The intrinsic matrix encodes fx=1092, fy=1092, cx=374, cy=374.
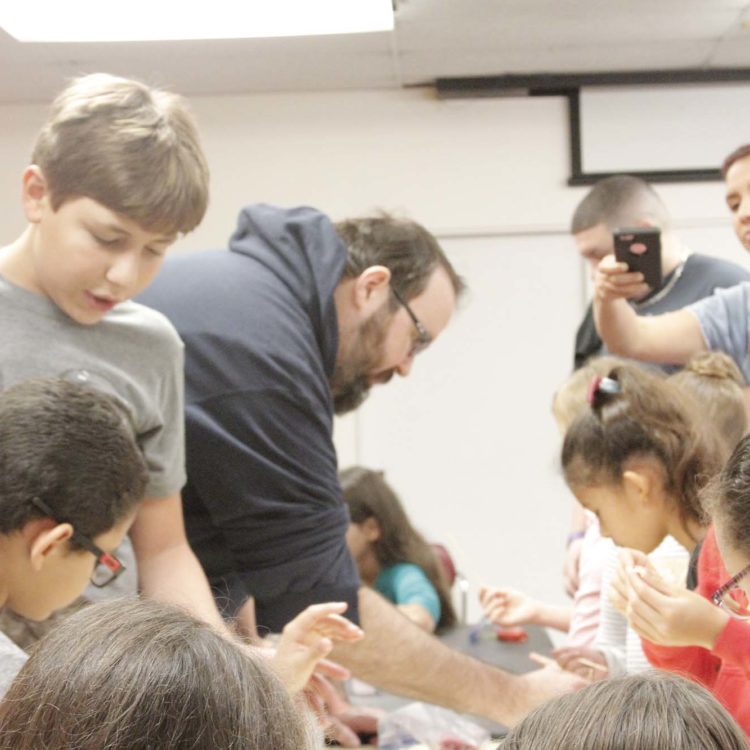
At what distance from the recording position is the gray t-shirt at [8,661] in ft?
3.53

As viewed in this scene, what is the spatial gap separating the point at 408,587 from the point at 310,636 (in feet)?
6.37

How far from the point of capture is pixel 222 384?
1736 mm

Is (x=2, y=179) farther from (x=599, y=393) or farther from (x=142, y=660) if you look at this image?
(x=142, y=660)

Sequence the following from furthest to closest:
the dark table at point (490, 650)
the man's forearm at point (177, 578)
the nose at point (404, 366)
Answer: the dark table at point (490, 650) → the nose at point (404, 366) → the man's forearm at point (177, 578)

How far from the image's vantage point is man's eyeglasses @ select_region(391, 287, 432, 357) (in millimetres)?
1998

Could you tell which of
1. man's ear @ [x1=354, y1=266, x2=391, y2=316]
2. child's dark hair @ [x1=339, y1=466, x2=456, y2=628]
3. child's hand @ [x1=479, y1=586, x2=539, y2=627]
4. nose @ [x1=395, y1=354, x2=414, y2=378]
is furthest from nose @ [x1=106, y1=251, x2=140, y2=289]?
child's dark hair @ [x1=339, y1=466, x2=456, y2=628]

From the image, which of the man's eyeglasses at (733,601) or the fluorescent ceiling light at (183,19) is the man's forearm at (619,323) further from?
the fluorescent ceiling light at (183,19)

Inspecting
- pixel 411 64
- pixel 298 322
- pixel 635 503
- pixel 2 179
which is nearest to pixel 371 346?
pixel 298 322

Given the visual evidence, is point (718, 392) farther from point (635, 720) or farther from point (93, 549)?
point (635, 720)

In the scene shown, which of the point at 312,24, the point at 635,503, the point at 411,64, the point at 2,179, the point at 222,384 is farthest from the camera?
the point at 2,179

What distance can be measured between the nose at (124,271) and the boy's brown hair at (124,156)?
52mm

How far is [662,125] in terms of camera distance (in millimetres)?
5137

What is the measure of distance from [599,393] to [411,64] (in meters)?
3.22

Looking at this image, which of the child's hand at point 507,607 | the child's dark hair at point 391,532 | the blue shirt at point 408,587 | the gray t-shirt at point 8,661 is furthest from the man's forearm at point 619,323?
the gray t-shirt at point 8,661
